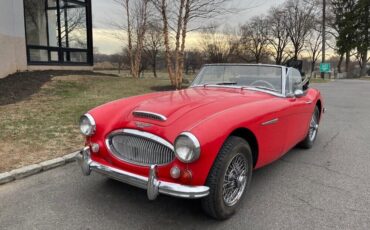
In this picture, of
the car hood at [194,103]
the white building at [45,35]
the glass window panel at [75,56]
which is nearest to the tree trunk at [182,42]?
the white building at [45,35]

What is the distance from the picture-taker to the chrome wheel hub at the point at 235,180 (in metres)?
3.11

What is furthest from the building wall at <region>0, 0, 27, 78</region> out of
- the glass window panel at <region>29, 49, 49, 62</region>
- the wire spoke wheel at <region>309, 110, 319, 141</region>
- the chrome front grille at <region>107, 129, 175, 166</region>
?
the wire spoke wheel at <region>309, 110, 319, 141</region>

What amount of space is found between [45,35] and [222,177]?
594 inches

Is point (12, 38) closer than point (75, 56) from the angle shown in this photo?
Yes

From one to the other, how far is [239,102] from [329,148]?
2848 millimetres

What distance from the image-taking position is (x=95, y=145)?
335 centimetres

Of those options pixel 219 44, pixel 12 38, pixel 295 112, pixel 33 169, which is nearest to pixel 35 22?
pixel 12 38

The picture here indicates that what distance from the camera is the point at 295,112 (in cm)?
429

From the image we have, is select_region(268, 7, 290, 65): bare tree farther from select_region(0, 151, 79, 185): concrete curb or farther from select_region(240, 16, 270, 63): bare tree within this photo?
select_region(0, 151, 79, 185): concrete curb

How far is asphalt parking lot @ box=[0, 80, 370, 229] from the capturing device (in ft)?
9.90

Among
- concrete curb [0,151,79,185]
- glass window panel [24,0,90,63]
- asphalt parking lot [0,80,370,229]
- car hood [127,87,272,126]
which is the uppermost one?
glass window panel [24,0,90,63]

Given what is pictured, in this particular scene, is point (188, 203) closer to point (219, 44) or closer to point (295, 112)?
point (295, 112)

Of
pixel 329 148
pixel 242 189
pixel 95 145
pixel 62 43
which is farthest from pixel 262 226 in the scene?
pixel 62 43

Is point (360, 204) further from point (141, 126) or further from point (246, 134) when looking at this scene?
point (141, 126)
